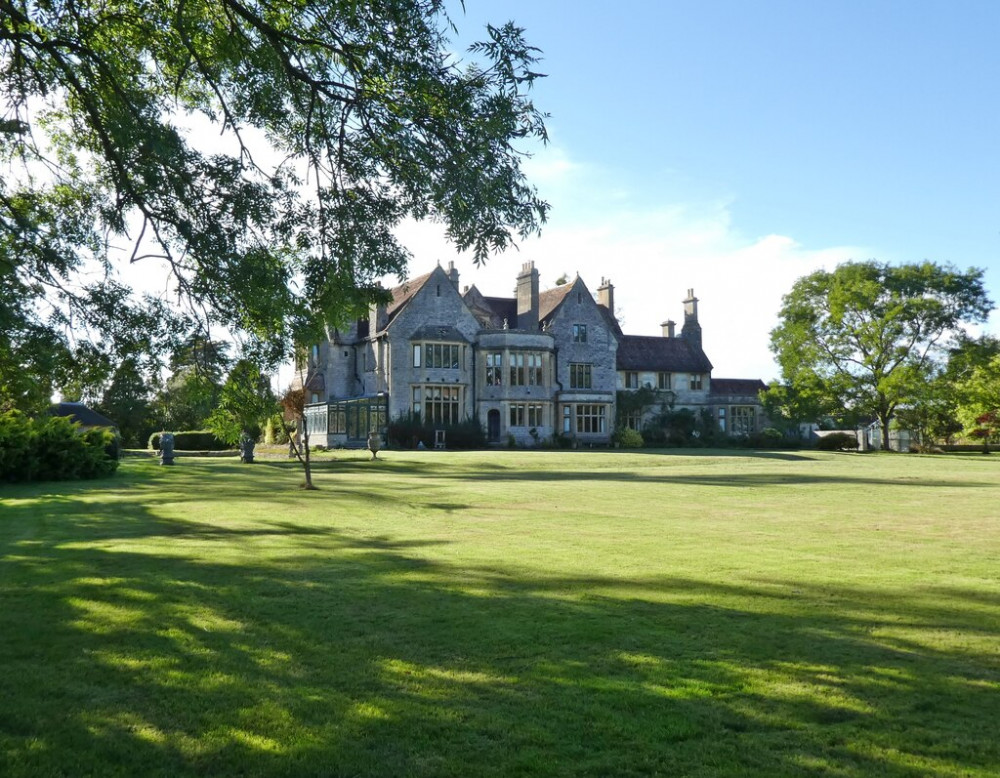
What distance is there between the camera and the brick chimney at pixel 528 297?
56719 mm

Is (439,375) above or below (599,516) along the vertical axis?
above

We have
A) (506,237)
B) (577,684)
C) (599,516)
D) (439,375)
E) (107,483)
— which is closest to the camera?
(577,684)

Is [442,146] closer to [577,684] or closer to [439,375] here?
[577,684]

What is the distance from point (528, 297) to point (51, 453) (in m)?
36.9

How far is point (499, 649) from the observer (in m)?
5.89

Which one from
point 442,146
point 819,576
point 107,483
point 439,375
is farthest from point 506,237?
point 439,375

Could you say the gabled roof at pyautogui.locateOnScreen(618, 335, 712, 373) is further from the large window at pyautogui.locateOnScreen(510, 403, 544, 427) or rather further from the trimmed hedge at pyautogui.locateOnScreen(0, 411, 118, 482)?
the trimmed hedge at pyautogui.locateOnScreen(0, 411, 118, 482)

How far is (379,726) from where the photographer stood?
4.48 meters

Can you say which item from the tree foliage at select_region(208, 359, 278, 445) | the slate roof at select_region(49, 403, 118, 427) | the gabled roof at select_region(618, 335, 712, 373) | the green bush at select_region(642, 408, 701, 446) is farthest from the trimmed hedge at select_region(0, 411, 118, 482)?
the gabled roof at select_region(618, 335, 712, 373)

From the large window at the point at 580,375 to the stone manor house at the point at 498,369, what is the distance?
0.25 ft

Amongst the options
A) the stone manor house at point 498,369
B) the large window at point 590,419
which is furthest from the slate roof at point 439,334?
the large window at point 590,419

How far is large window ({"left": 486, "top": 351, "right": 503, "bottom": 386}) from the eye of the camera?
176 feet

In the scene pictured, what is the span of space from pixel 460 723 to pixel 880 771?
79.9 inches

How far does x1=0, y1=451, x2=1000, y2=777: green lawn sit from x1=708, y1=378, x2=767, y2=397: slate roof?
55340mm
